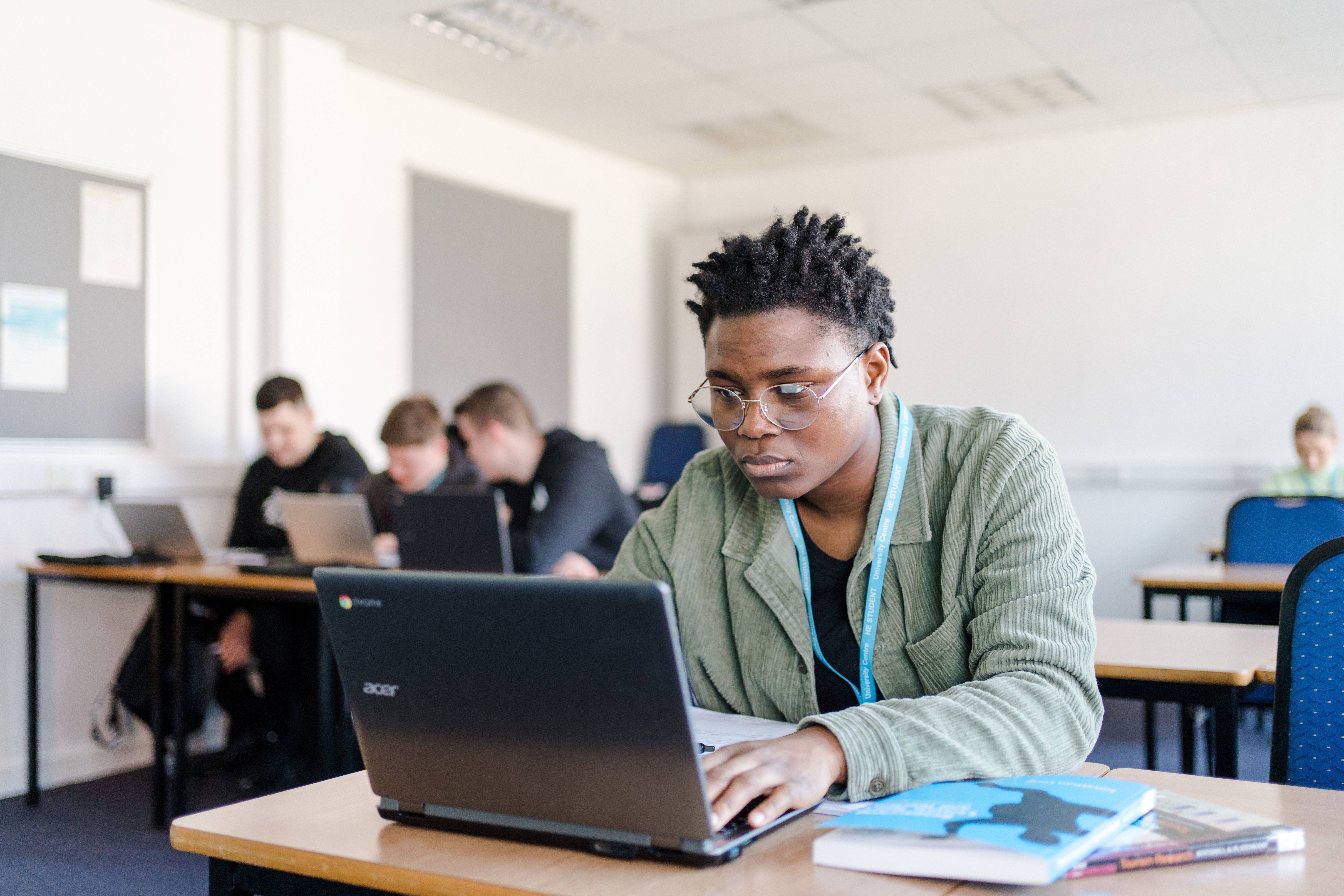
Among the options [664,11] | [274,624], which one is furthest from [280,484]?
[664,11]

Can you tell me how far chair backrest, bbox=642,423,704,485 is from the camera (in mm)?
6598

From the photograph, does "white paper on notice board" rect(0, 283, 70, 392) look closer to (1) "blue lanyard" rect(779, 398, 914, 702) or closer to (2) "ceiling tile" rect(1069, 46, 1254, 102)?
(1) "blue lanyard" rect(779, 398, 914, 702)

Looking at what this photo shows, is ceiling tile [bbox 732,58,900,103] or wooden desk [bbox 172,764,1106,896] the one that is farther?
ceiling tile [bbox 732,58,900,103]

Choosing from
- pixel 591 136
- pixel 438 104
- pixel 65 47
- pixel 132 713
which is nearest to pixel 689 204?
pixel 591 136

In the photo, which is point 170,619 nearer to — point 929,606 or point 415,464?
point 415,464

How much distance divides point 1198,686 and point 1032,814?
39.0 inches

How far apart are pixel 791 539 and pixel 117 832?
279cm

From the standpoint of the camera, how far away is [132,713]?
3.71 m

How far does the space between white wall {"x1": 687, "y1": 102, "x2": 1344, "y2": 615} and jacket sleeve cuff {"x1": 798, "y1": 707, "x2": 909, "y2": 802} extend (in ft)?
14.6

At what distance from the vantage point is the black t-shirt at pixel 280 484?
398 cm

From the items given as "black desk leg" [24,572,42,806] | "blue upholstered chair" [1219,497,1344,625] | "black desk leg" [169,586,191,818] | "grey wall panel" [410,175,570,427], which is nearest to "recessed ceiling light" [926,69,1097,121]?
"grey wall panel" [410,175,570,427]

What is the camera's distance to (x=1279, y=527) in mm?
3451

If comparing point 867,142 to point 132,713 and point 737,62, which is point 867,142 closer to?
point 737,62

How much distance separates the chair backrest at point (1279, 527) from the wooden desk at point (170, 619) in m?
2.70
